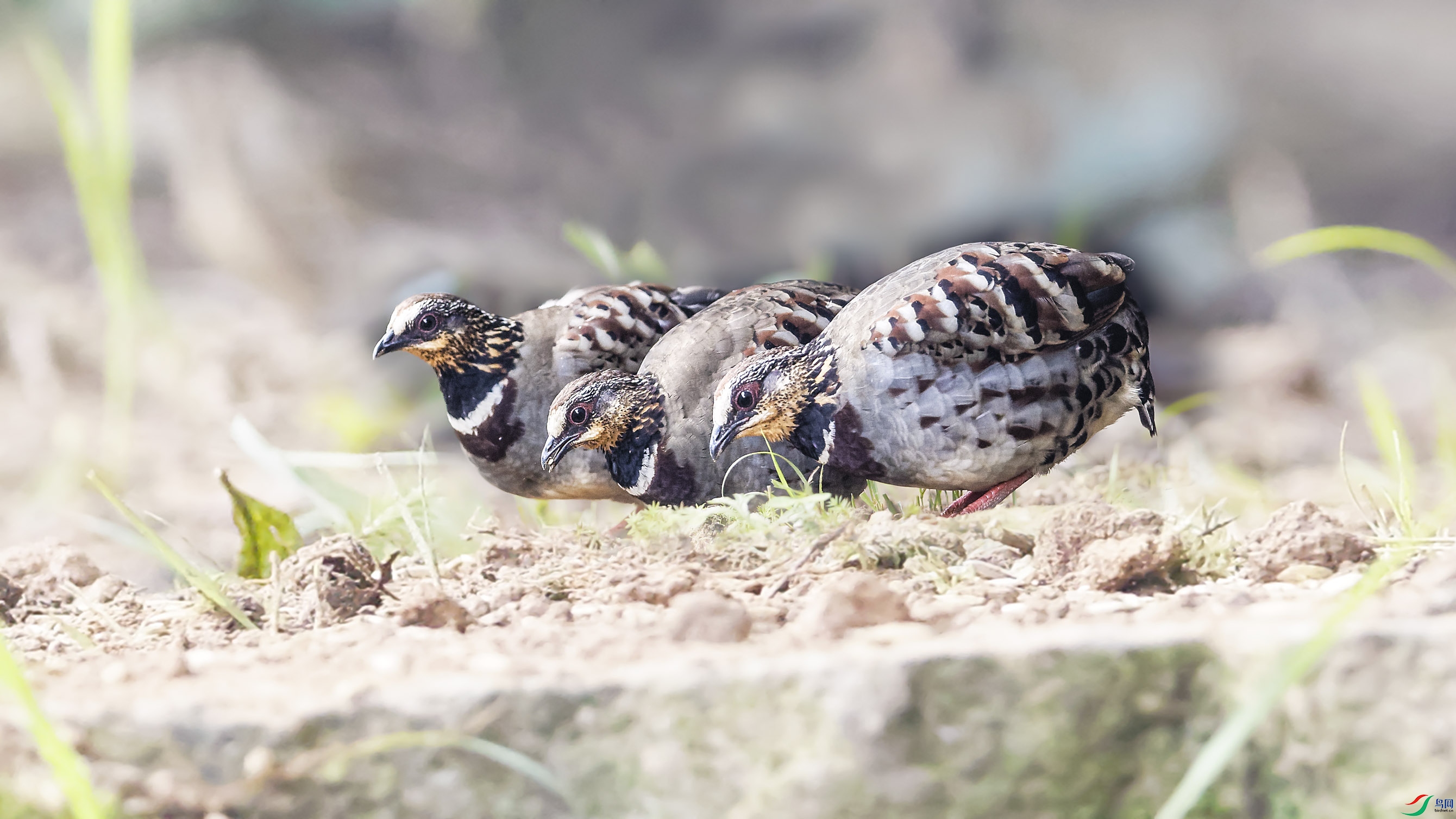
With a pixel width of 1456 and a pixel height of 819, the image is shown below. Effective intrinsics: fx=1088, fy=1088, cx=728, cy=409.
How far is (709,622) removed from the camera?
190cm

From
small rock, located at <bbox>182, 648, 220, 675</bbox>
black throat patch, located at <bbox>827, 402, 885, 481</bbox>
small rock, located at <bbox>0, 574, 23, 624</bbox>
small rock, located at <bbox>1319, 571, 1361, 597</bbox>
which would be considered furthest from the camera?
black throat patch, located at <bbox>827, 402, 885, 481</bbox>

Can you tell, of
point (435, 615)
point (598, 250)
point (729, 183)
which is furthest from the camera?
point (729, 183)

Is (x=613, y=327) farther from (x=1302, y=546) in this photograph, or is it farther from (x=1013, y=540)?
(x=1302, y=546)

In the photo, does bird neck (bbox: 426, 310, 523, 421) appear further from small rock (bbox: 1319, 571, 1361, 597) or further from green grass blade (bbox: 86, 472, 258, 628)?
small rock (bbox: 1319, 571, 1361, 597)

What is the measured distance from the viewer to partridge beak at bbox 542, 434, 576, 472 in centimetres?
317

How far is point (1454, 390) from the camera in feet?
19.8

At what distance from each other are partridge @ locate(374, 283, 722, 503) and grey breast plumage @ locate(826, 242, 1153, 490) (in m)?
0.89

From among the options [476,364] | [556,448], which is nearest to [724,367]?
[556,448]

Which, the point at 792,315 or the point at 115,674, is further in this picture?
the point at 792,315

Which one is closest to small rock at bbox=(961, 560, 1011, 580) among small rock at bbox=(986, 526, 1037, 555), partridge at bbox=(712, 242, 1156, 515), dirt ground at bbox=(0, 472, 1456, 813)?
dirt ground at bbox=(0, 472, 1456, 813)

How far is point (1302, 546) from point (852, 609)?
1.09 metres

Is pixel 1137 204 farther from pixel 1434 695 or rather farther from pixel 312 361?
pixel 1434 695

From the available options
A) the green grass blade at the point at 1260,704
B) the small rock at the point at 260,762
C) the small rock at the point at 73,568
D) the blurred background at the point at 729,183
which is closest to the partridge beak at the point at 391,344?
the small rock at the point at 73,568

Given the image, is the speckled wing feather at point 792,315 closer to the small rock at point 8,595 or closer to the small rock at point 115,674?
the small rock at point 115,674
